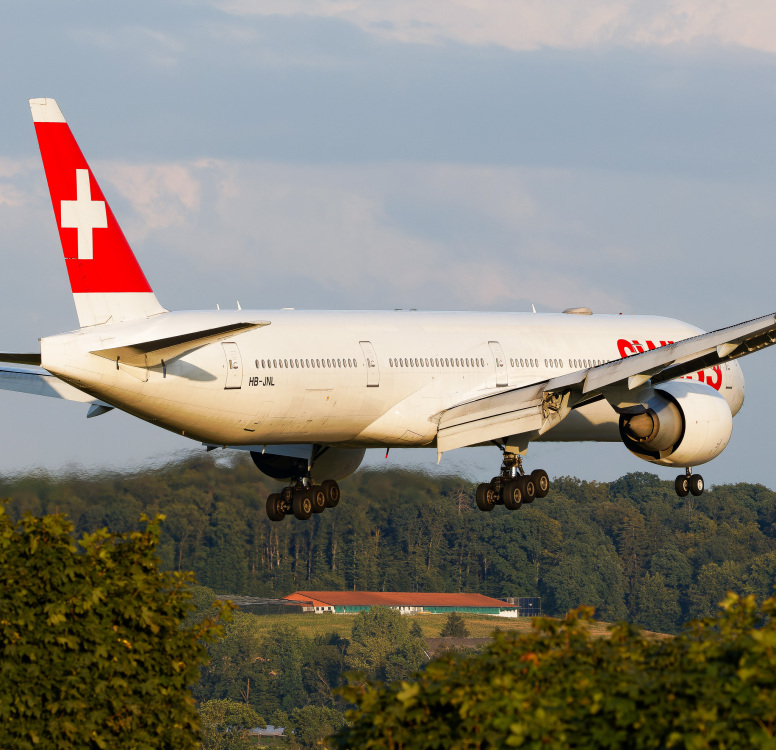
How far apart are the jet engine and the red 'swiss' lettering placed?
747 cm

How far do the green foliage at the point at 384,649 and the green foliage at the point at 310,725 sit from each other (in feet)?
32.5

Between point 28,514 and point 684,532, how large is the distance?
14656cm

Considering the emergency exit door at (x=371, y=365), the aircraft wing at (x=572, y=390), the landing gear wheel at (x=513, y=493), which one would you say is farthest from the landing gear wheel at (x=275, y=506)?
the landing gear wheel at (x=513, y=493)

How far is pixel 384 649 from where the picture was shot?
506 ft

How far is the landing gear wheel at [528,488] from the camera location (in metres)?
34.6

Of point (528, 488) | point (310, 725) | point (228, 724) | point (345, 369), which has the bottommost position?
point (310, 725)

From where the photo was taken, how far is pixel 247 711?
140 meters

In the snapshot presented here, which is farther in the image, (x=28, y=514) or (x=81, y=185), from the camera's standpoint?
(x=81, y=185)

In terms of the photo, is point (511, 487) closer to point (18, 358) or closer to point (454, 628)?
point (18, 358)

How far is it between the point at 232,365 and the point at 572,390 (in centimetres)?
868

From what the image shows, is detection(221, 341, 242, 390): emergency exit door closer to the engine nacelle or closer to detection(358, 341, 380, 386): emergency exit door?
detection(358, 341, 380, 386): emergency exit door

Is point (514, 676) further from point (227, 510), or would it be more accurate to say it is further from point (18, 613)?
point (227, 510)

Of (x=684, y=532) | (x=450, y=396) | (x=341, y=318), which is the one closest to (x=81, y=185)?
(x=341, y=318)

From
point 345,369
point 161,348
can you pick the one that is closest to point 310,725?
point 345,369
